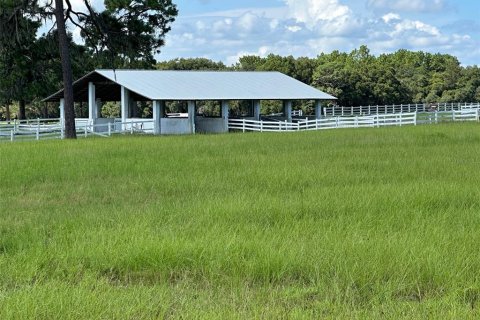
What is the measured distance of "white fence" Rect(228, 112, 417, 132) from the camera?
1388 inches

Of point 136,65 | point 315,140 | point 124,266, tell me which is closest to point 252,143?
point 315,140

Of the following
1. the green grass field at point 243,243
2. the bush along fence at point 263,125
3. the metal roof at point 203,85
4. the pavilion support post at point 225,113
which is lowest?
the green grass field at point 243,243

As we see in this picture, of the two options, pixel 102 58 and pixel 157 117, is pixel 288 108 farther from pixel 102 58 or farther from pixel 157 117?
pixel 102 58

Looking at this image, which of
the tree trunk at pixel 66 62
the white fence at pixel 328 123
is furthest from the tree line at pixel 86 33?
the white fence at pixel 328 123

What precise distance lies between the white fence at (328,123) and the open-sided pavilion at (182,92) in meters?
1.64

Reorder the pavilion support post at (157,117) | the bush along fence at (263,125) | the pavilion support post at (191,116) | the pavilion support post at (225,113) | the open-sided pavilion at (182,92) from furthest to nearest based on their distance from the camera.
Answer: the pavilion support post at (225,113)
the pavilion support post at (191,116)
the open-sided pavilion at (182,92)
the pavilion support post at (157,117)
the bush along fence at (263,125)

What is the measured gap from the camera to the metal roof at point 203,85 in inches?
1473

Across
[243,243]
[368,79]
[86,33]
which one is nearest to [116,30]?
[86,33]

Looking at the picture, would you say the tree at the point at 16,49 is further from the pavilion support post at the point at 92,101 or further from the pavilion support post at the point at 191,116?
the pavilion support post at the point at 191,116

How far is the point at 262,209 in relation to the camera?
782 cm

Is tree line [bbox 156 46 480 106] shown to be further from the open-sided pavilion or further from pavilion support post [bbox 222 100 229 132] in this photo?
pavilion support post [bbox 222 100 229 132]

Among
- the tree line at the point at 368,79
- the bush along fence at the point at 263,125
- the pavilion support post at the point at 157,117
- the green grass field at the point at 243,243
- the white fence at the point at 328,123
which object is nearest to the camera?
the green grass field at the point at 243,243

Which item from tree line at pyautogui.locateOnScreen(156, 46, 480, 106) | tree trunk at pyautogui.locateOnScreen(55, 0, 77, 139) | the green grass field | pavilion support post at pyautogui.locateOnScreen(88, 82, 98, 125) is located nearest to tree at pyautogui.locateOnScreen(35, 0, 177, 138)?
tree trunk at pyautogui.locateOnScreen(55, 0, 77, 139)

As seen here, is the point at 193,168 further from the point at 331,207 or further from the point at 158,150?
the point at 331,207
